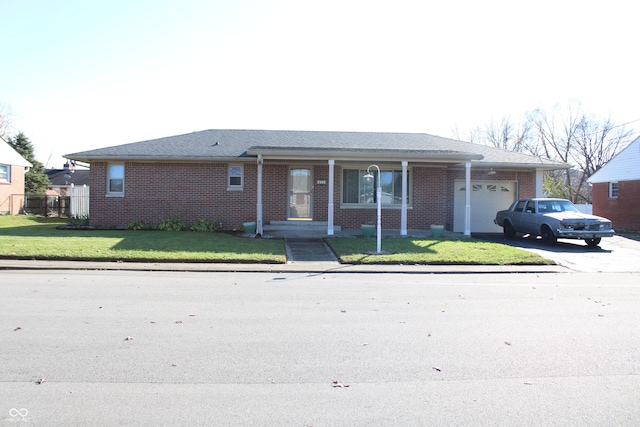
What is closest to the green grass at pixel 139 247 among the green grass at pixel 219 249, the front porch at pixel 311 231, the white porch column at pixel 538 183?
the green grass at pixel 219 249

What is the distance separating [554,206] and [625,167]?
1537 cm

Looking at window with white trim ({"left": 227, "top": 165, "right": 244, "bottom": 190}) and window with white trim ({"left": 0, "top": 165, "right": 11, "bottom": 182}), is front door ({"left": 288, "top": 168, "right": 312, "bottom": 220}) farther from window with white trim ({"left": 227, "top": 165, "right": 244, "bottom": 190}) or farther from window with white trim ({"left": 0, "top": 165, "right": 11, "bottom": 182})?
window with white trim ({"left": 0, "top": 165, "right": 11, "bottom": 182})

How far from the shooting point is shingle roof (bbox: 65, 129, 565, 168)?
16734 mm

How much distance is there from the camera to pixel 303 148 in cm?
1658

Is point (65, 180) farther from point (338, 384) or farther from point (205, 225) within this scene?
point (338, 384)

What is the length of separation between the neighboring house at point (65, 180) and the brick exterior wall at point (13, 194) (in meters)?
17.4

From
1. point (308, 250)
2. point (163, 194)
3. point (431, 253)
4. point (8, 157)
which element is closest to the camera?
point (431, 253)

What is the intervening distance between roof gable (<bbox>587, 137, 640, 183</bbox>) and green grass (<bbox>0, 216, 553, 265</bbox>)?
17.8 meters

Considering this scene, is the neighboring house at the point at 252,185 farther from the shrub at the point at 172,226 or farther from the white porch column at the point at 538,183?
the shrub at the point at 172,226

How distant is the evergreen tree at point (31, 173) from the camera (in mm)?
36250

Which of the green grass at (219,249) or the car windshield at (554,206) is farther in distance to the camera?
the car windshield at (554,206)

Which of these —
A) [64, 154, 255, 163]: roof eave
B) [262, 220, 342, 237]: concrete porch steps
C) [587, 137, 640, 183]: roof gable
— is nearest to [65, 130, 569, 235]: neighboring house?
[64, 154, 255, 163]: roof eave

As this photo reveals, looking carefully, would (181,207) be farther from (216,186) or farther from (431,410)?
(431,410)

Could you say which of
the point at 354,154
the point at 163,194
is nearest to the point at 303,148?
the point at 354,154
